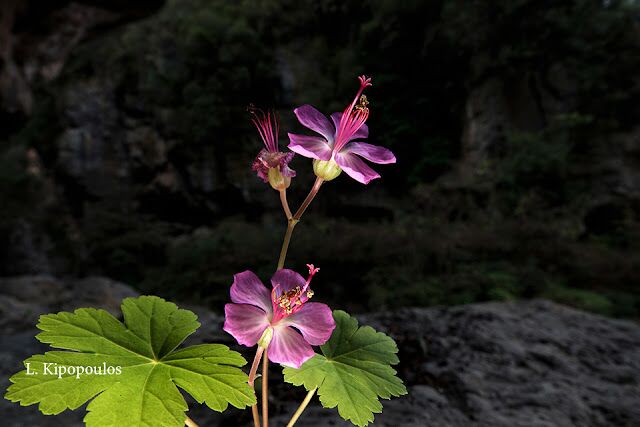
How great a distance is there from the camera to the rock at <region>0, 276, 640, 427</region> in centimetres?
99

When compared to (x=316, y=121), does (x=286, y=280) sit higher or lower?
lower

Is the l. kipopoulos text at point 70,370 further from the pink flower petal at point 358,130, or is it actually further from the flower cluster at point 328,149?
the pink flower petal at point 358,130

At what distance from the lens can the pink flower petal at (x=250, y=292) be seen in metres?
0.48

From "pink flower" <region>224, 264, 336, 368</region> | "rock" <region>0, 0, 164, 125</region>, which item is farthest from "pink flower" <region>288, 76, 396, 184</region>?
"rock" <region>0, 0, 164, 125</region>

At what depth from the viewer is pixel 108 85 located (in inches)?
481

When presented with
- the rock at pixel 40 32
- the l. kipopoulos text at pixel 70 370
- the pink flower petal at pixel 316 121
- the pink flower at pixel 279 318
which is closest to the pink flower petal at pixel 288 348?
the pink flower at pixel 279 318

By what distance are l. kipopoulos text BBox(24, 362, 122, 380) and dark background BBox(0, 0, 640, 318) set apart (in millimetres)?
4570

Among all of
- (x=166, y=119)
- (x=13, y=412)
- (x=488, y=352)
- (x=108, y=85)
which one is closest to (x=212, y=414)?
(x=13, y=412)

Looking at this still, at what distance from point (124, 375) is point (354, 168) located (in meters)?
0.40

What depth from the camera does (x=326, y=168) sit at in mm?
525

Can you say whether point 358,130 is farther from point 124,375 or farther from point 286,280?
point 124,375

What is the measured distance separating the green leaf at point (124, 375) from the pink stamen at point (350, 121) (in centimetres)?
34

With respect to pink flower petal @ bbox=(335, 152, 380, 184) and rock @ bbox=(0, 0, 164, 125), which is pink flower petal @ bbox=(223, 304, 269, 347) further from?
Result: rock @ bbox=(0, 0, 164, 125)

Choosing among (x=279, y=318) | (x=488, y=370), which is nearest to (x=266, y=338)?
(x=279, y=318)
